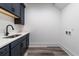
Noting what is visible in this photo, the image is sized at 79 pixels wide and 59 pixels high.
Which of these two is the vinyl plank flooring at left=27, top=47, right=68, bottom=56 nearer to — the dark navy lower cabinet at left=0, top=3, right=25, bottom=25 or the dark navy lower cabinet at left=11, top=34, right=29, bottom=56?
the dark navy lower cabinet at left=11, top=34, right=29, bottom=56

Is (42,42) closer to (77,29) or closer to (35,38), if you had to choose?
(35,38)

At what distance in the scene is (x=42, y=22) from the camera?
5.30 metres

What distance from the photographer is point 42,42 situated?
537 cm

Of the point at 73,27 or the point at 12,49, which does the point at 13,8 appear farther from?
the point at 73,27

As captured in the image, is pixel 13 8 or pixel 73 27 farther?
pixel 73 27

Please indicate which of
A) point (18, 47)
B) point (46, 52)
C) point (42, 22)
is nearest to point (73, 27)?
point (46, 52)

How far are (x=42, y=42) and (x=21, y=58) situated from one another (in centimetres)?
460

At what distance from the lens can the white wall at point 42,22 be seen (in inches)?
208

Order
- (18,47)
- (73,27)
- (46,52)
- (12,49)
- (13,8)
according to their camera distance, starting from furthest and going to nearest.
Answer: (46,52), (73,27), (13,8), (18,47), (12,49)

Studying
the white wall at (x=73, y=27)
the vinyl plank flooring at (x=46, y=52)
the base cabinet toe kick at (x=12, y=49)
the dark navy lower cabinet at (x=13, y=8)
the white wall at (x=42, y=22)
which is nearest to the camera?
the base cabinet toe kick at (x=12, y=49)

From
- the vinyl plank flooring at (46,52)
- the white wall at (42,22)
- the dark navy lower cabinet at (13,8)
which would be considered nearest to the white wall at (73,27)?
the vinyl plank flooring at (46,52)

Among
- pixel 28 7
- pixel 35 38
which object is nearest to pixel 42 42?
pixel 35 38

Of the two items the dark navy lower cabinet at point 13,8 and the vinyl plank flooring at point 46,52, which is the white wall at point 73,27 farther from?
the dark navy lower cabinet at point 13,8

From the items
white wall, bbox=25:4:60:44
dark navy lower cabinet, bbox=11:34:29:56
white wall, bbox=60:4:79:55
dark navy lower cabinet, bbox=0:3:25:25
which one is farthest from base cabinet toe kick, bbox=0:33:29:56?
white wall, bbox=25:4:60:44
